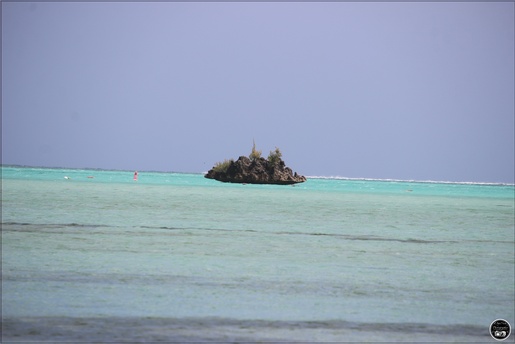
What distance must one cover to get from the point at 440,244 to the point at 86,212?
1800 cm

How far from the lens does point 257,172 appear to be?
116938 millimetres

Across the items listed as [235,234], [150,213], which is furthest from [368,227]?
[150,213]

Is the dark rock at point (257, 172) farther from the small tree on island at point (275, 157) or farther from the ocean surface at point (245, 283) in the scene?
the ocean surface at point (245, 283)

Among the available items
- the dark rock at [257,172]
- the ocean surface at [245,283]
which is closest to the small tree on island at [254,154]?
the dark rock at [257,172]

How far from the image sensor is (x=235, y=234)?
2642 centimetres

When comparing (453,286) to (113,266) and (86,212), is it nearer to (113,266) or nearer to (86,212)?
(113,266)
